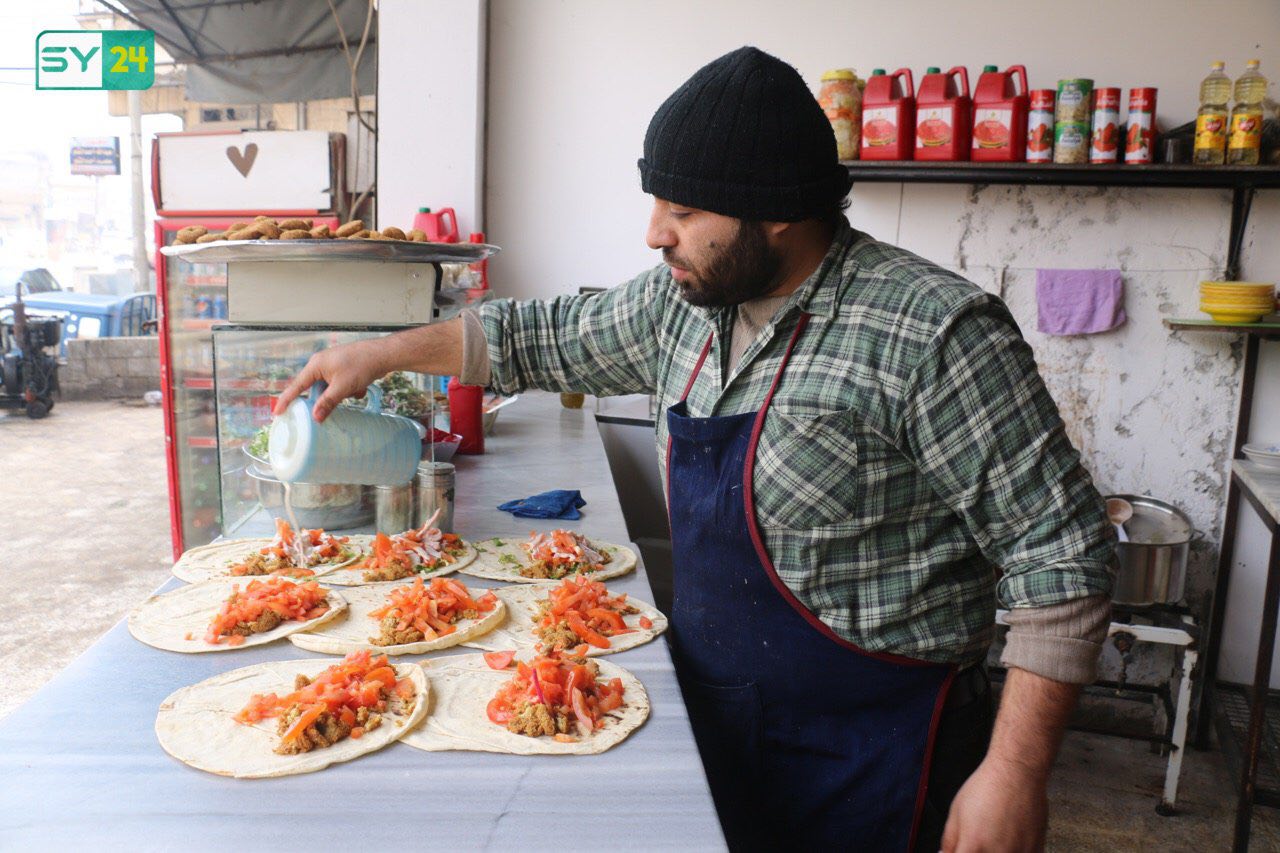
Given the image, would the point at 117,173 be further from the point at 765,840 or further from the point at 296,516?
the point at 765,840

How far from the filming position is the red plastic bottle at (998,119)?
3.59 m

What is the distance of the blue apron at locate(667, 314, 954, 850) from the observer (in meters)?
1.51

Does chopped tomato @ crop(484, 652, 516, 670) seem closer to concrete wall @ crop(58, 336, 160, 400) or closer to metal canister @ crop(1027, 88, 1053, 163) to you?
metal canister @ crop(1027, 88, 1053, 163)

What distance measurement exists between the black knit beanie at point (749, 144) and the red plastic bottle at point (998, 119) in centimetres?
248

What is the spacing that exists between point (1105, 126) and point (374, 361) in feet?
9.62

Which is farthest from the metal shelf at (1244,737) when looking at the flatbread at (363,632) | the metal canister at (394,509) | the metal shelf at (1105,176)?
the metal canister at (394,509)

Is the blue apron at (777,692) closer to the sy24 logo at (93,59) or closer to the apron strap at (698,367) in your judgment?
the apron strap at (698,367)

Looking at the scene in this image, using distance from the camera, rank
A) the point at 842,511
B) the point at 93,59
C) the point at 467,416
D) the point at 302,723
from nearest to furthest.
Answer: the point at 302,723 < the point at 842,511 < the point at 467,416 < the point at 93,59

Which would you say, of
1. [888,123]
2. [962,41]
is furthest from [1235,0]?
[888,123]

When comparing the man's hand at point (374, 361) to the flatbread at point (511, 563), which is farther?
the flatbread at point (511, 563)

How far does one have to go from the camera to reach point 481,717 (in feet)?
4.71

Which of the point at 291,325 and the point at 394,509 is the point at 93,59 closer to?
the point at 291,325

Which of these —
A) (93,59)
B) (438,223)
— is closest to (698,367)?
(438,223)

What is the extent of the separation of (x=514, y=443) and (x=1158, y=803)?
2.60m
